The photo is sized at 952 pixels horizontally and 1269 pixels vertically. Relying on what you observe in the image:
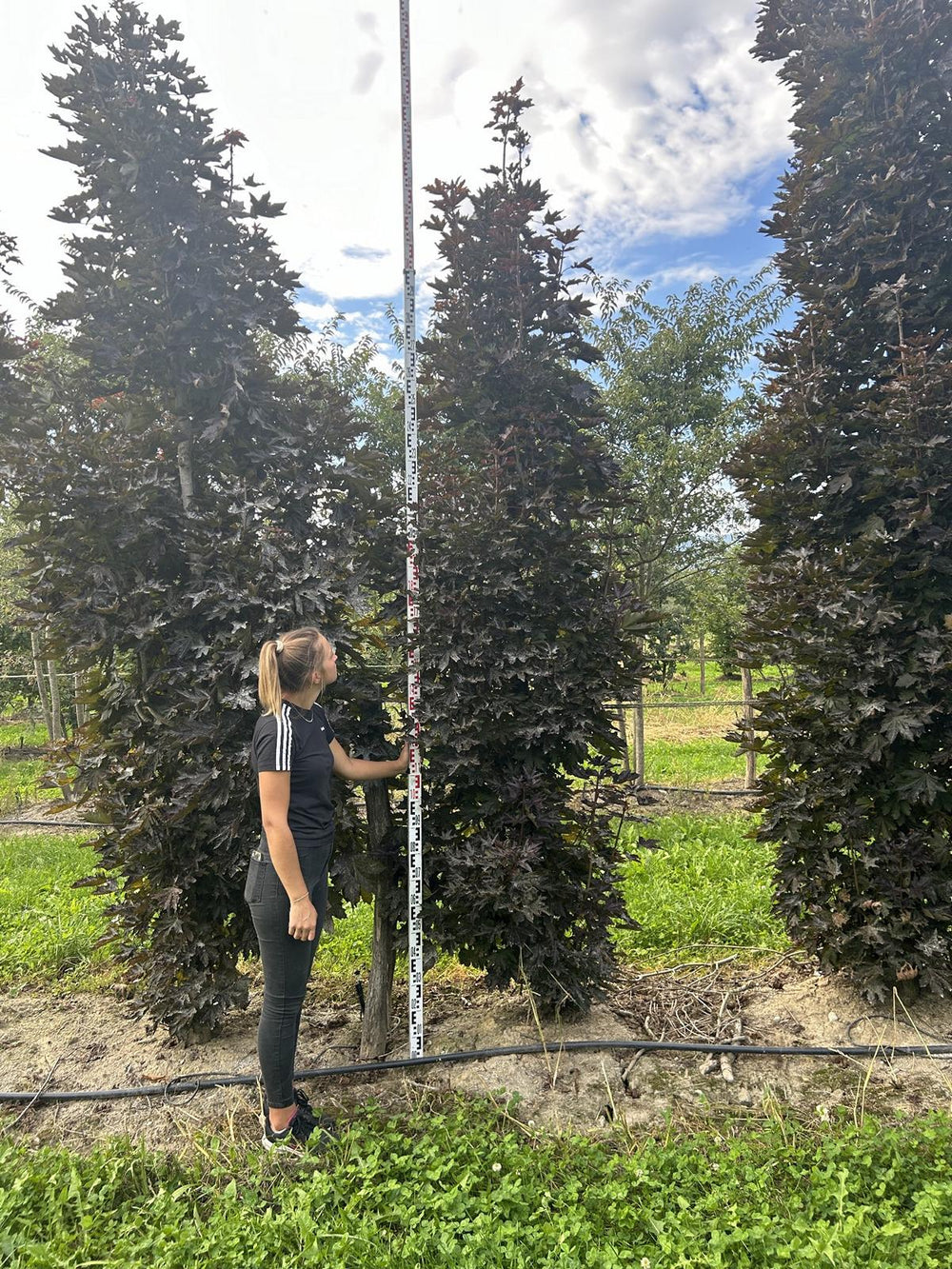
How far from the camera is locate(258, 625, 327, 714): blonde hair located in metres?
2.77

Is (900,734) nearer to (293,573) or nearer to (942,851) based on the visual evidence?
(942,851)

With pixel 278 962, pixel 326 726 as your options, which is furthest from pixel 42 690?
pixel 278 962

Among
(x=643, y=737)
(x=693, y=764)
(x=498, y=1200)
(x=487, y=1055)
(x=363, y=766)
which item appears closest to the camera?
(x=498, y=1200)

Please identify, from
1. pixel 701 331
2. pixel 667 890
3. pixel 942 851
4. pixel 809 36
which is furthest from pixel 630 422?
pixel 942 851

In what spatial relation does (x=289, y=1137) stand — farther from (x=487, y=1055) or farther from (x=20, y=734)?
(x=20, y=734)

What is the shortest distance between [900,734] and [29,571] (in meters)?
4.03

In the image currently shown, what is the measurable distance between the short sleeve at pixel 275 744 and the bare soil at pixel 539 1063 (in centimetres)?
152

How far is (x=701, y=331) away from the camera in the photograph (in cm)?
693

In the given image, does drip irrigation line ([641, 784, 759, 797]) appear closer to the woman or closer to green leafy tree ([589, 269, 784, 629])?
green leafy tree ([589, 269, 784, 629])

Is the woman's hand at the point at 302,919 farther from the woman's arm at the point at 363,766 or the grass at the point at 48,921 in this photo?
the grass at the point at 48,921

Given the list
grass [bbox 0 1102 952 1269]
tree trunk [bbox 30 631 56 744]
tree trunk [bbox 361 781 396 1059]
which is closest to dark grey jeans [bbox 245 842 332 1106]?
grass [bbox 0 1102 952 1269]

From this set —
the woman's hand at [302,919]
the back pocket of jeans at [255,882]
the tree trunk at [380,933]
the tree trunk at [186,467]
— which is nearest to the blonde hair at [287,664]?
the back pocket of jeans at [255,882]

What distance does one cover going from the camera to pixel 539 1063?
3.32m

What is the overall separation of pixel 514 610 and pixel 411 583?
477mm
